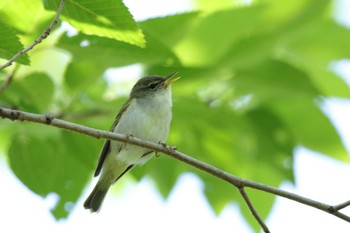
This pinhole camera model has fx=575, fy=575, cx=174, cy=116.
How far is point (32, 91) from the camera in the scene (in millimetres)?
3531

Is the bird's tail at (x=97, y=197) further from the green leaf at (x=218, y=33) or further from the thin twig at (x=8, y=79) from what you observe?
the thin twig at (x=8, y=79)

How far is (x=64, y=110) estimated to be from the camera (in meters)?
3.92

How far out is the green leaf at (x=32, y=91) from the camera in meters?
3.48

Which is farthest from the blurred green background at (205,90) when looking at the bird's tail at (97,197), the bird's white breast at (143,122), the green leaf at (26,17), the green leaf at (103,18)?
the bird's tail at (97,197)

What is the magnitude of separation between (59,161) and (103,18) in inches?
49.5

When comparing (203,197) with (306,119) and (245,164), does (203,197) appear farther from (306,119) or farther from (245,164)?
(306,119)

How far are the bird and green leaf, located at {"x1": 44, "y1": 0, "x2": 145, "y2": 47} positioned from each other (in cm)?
189

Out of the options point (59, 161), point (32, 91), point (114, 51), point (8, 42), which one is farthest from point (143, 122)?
point (8, 42)

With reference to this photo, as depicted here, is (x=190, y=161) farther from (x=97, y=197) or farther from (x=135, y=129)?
(x=97, y=197)

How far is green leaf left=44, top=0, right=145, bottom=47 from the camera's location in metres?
2.64

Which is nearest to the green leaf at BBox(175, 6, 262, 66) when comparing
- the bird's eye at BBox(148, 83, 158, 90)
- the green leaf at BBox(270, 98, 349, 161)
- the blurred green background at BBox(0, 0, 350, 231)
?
the blurred green background at BBox(0, 0, 350, 231)

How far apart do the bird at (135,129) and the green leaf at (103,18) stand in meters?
1.89

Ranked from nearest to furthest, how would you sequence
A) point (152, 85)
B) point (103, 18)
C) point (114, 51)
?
point (103, 18) < point (114, 51) < point (152, 85)

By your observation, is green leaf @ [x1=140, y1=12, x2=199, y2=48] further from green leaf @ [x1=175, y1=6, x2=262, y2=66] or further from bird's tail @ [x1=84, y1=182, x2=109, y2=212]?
bird's tail @ [x1=84, y1=182, x2=109, y2=212]
